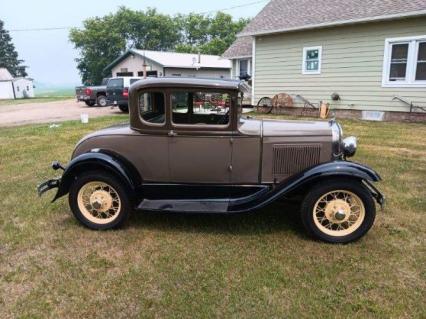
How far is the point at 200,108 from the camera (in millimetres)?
4258

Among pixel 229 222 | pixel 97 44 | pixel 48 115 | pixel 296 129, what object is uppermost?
pixel 97 44

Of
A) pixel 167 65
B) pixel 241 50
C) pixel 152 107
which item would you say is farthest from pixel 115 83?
pixel 152 107

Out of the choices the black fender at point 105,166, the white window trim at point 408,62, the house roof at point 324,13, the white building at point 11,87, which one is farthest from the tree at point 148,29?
the black fender at point 105,166

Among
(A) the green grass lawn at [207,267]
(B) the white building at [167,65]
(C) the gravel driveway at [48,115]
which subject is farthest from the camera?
(B) the white building at [167,65]

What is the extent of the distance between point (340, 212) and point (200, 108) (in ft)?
6.23

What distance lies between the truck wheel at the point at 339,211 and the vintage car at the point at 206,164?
10 millimetres

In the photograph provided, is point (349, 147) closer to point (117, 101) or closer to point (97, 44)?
point (117, 101)

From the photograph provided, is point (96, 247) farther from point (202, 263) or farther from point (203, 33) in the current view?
point (203, 33)

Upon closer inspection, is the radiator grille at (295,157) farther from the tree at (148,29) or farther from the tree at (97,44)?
the tree at (148,29)

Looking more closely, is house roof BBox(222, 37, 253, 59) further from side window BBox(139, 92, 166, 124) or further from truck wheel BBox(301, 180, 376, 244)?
truck wheel BBox(301, 180, 376, 244)

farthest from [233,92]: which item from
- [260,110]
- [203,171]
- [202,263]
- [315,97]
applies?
[260,110]

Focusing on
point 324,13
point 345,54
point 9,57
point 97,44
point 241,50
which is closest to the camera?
point 345,54

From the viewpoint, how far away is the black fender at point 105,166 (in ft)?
13.6

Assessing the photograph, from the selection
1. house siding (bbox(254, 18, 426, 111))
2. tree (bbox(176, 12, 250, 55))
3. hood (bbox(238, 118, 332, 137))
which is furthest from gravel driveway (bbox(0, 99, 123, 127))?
tree (bbox(176, 12, 250, 55))
